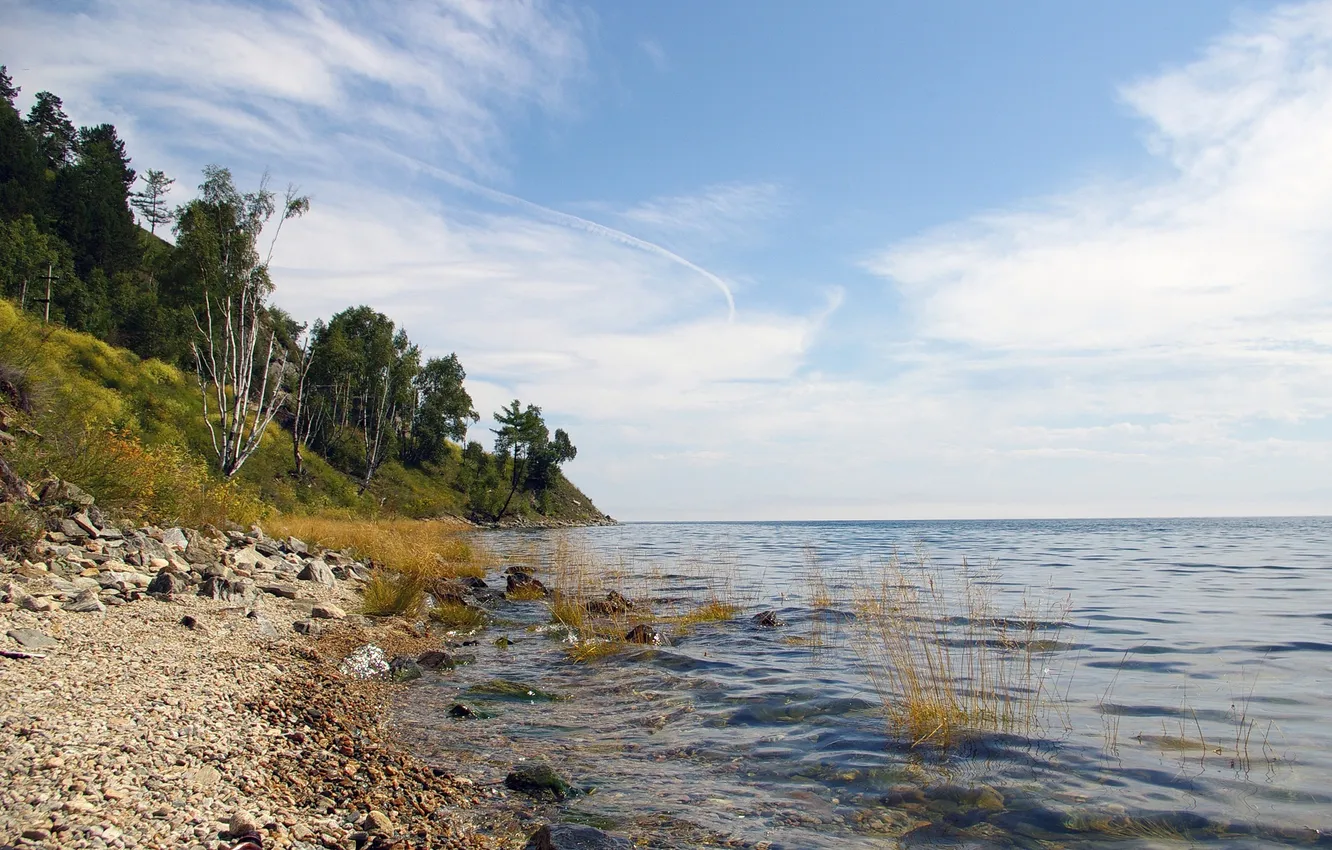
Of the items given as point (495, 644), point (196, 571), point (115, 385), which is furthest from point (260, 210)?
point (495, 644)

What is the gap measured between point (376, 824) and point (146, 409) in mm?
36581

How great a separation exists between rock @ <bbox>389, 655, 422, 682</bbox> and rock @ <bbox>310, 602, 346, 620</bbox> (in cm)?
256

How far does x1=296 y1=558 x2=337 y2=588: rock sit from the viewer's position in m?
15.1

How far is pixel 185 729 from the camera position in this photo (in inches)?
202

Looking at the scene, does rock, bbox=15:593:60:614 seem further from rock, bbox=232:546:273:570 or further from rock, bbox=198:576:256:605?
rock, bbox=232:546:273:570

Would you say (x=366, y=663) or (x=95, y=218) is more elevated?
(x=95, y=218)

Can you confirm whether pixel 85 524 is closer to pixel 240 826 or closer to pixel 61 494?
pixel 61 494

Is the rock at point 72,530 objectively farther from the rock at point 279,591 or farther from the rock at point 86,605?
the rock at point 86,605

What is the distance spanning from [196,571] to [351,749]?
7.47 meters

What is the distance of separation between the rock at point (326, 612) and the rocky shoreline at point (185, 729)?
0.85m

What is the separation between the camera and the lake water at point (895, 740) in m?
5.21

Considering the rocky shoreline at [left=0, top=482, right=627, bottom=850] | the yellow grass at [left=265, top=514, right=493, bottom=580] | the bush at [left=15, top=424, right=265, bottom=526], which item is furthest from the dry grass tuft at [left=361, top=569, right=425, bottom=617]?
the bush at [left=15, top=424, right=265, bottom=526]

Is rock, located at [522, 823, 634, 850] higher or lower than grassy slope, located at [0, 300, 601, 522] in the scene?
lower

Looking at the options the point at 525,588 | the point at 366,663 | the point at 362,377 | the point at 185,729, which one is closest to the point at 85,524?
the point at 366,663
